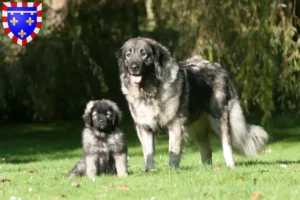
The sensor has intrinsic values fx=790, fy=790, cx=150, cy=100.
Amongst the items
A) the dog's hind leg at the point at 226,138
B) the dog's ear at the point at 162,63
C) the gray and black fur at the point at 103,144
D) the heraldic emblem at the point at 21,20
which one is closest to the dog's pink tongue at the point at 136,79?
the dog's ear at the point at 162,63

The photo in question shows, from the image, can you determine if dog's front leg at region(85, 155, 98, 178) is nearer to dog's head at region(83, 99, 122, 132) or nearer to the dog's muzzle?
dog's head at region(83, 99, 122, 132)

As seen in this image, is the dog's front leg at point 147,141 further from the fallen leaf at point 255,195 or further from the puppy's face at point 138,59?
the fallen leaf at point 255,195

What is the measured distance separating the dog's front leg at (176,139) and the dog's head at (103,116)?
821 mm

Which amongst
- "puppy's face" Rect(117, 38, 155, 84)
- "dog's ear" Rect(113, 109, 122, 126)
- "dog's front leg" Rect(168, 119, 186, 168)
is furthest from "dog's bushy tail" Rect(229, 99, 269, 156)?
"dog's ear" Rect(113, 109, 122, 126)

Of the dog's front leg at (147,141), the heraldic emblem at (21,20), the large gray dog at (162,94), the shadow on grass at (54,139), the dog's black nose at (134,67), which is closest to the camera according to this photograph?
the dog's black nose at (134,67)

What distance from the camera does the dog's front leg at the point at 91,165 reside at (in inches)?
383

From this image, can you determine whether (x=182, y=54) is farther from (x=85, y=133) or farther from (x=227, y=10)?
(x=85, y=133)

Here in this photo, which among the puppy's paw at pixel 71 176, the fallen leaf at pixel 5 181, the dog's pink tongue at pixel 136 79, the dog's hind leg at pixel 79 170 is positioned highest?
the dog's pink tongue at pixel 136 79

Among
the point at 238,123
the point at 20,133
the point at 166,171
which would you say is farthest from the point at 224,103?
the point at 20,133

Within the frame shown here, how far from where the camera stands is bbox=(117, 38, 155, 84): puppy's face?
1023cm

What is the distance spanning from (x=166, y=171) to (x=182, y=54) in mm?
6701

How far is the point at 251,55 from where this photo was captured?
1546 cm

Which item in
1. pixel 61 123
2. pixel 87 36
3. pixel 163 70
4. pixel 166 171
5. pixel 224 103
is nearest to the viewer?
pixel 166 171

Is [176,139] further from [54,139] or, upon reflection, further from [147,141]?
[54,139]
